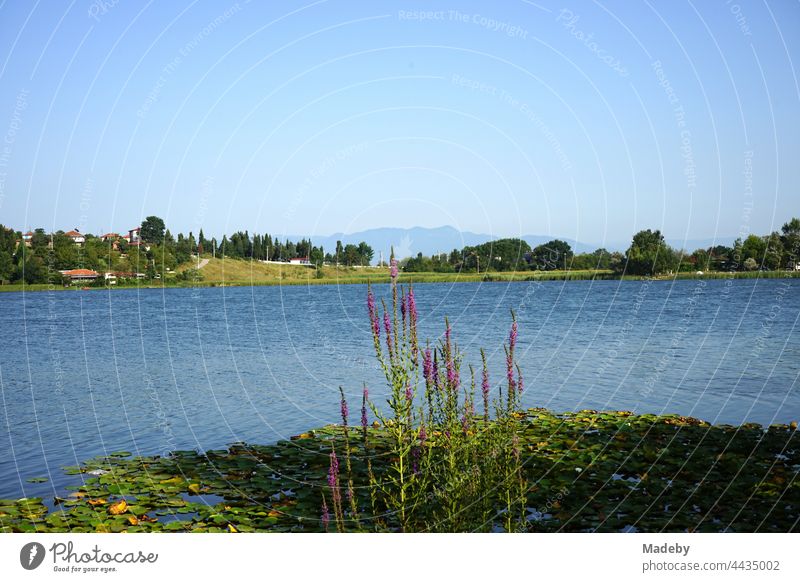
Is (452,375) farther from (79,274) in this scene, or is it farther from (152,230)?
(79,274)

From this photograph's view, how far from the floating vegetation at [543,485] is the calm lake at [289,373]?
5.23 feet

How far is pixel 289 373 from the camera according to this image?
2473cm

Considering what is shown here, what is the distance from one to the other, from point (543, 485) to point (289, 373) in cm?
1573

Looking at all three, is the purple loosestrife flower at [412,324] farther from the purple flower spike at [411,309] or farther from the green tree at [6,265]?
the green tree at [6,265]

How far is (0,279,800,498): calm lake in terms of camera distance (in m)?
15.9

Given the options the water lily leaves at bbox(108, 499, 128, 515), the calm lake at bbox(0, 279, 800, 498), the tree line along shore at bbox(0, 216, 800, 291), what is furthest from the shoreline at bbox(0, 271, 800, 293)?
the water lily leaves at bbox(108, 499, 128, 515)

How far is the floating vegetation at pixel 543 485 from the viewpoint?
9102mm

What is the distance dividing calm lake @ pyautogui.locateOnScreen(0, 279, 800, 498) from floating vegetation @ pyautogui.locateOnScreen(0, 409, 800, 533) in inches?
62.7

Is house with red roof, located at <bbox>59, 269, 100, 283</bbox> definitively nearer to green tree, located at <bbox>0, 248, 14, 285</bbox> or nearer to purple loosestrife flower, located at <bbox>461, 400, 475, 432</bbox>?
green tree, located at <bbox>0, 248, 14, 285</bbox>

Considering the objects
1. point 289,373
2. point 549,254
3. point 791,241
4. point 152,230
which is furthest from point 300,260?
point 289,373

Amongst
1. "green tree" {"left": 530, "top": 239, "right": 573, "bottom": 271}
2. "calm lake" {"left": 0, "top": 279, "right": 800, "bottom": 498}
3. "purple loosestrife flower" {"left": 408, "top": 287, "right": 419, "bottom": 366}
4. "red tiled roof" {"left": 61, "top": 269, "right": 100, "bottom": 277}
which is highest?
"green tree" {"left": 530, "top": 239, "right": 573, "bottom": 271}
